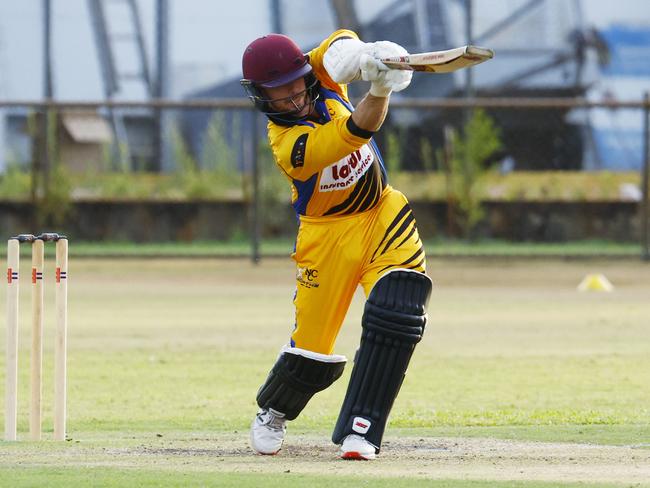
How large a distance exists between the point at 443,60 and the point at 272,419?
75.8 inches

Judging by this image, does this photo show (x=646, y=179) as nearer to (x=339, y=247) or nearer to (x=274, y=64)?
(x=339, y=247)

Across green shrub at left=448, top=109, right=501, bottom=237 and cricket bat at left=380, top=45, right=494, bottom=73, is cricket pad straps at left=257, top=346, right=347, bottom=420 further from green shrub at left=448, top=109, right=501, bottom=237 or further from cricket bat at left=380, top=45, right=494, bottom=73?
green shrub at left=448, top=109, right=501, bottom=237

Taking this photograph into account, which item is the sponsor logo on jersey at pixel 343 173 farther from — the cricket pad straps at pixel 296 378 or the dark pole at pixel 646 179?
the dark pole at pixel 646 179

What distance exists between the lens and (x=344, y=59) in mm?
6102

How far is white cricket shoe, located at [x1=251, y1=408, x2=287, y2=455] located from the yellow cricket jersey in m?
0.97

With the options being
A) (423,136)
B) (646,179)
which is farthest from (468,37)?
(646,179)

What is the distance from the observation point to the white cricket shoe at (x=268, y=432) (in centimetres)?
656

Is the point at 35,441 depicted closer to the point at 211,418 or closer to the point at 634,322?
the point at 211,418

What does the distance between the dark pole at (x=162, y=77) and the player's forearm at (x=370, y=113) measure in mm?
19374

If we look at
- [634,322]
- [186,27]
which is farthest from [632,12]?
[634,322]

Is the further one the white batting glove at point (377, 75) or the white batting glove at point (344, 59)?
the white batting glove at point (344, 59)

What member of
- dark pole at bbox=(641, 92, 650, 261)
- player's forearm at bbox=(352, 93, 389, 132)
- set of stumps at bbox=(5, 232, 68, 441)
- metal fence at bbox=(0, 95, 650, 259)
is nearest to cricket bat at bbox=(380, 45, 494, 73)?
player's forearm at bbox=(352, 93, 389, 132)

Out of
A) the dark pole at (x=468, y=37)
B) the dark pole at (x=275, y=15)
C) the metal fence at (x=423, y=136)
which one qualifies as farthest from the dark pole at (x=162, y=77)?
the dark pole at (x=468, y=37)

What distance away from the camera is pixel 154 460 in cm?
615
